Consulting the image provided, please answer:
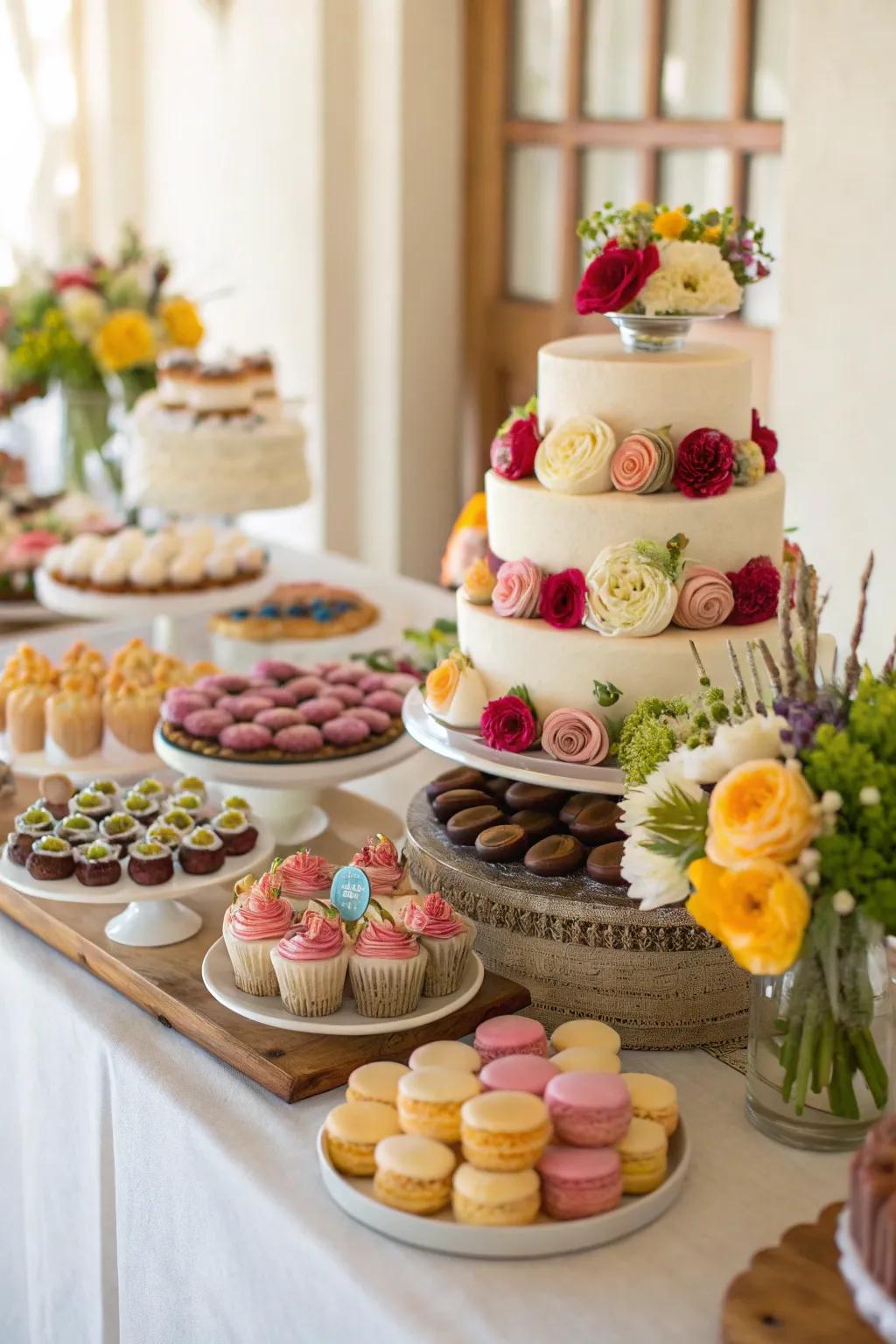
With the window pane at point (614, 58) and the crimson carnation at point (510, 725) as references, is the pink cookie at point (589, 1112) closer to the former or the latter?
the crimson carnation at point (510, 725)

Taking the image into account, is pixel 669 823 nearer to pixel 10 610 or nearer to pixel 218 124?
pixel 10 610

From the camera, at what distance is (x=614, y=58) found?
12.4ft

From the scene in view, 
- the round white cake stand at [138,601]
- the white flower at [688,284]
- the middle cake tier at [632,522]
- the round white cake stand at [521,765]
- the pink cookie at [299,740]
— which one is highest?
the white flower at [688,284]

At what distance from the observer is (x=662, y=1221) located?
1.26 m

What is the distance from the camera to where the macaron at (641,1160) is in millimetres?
1258

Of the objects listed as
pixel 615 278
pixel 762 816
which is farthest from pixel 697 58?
pixel 762 816

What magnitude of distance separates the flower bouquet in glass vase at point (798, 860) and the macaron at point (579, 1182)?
19 cm

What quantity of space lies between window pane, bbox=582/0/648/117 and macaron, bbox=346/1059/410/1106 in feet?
9.63

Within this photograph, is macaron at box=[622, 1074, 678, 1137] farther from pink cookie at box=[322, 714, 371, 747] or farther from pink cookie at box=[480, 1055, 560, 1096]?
pink cookie at box=[322, 714, 371, 747]

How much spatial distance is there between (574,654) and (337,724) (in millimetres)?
463

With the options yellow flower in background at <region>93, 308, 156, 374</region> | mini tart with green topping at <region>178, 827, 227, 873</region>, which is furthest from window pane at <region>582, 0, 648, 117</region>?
mini tart with green topping at <region>178, 827, 227, 873</region>

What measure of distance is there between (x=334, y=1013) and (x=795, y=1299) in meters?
0.53

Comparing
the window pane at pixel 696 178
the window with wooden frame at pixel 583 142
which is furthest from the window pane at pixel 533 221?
the window pane at pixel 696 178

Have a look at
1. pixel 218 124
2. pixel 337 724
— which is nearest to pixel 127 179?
pixel 218 124
